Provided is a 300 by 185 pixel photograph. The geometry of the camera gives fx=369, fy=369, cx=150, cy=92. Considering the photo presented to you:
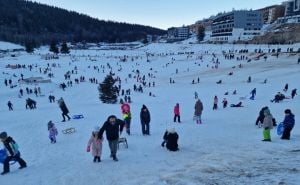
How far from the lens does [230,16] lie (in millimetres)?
126375

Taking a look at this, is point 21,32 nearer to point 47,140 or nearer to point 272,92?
point 272,92

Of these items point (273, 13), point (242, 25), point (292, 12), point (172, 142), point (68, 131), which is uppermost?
point (273, 13)

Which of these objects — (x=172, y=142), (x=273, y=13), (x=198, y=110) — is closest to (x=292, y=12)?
(x=273, y=13)

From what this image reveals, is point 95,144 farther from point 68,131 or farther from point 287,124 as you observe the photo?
point 68,131

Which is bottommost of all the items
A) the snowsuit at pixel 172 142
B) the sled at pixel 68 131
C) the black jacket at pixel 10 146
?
the sled at pixel 68 131

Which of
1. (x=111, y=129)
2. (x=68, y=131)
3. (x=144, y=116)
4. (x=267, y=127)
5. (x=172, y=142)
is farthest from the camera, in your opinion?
(x=68, y=131)

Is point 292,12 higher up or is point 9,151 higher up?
point 292,12

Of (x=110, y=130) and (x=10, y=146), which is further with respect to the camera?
(x=10, y=146)

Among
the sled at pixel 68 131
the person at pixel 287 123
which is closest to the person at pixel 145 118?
the sled at pixel 68 131

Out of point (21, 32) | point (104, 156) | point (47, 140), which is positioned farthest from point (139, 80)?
point (21, 32)

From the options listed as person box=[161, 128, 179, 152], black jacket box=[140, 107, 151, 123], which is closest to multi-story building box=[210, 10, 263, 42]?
black jacket box=[140, 107, 151, 123]

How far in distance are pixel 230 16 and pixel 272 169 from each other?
406 feet

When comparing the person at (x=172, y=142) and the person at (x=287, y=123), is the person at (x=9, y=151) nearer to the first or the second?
the person at (x=172, y=142)

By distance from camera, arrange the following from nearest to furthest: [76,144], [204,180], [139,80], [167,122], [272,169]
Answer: [204,180] < [272,169] < [76,144] < [167,122] < [139,80]
